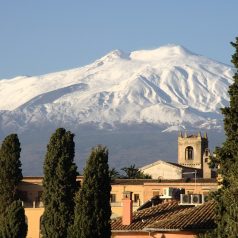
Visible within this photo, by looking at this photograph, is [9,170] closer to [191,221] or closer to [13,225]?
[13,225]

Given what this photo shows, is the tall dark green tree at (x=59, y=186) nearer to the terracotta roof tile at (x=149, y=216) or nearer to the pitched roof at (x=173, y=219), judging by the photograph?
the terracotta roof tile at (x=149, y=216)

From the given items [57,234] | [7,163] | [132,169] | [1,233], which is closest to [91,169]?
[57,234]

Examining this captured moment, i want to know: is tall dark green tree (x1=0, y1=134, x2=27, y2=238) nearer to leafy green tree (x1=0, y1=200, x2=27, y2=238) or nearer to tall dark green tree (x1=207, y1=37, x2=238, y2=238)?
leafy green tree (x1=0, y1=200, x2=27, y2=238)

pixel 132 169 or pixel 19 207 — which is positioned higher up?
pixel 132 169

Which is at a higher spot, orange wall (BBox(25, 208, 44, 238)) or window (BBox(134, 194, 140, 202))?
window (BBox(134, 194, 140, 202))

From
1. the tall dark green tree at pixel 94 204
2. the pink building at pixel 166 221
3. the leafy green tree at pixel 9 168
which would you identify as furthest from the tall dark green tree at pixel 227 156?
the leafy green tree at pixel 9 168

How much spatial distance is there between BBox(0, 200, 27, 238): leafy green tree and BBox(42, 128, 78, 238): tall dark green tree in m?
1.45

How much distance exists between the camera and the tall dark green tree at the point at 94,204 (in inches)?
2179

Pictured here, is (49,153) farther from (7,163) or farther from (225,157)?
(225,157)

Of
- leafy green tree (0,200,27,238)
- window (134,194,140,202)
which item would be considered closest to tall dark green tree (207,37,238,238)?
leafy green tree (0,200,27,238)

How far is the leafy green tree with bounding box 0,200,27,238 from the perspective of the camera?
71.9 m

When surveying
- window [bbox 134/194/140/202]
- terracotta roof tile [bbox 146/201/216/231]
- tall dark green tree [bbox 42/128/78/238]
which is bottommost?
terracotta roof tile [bbox 146/201/216/231]

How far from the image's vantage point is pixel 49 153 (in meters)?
76.2

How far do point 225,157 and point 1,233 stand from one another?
3284 cm
